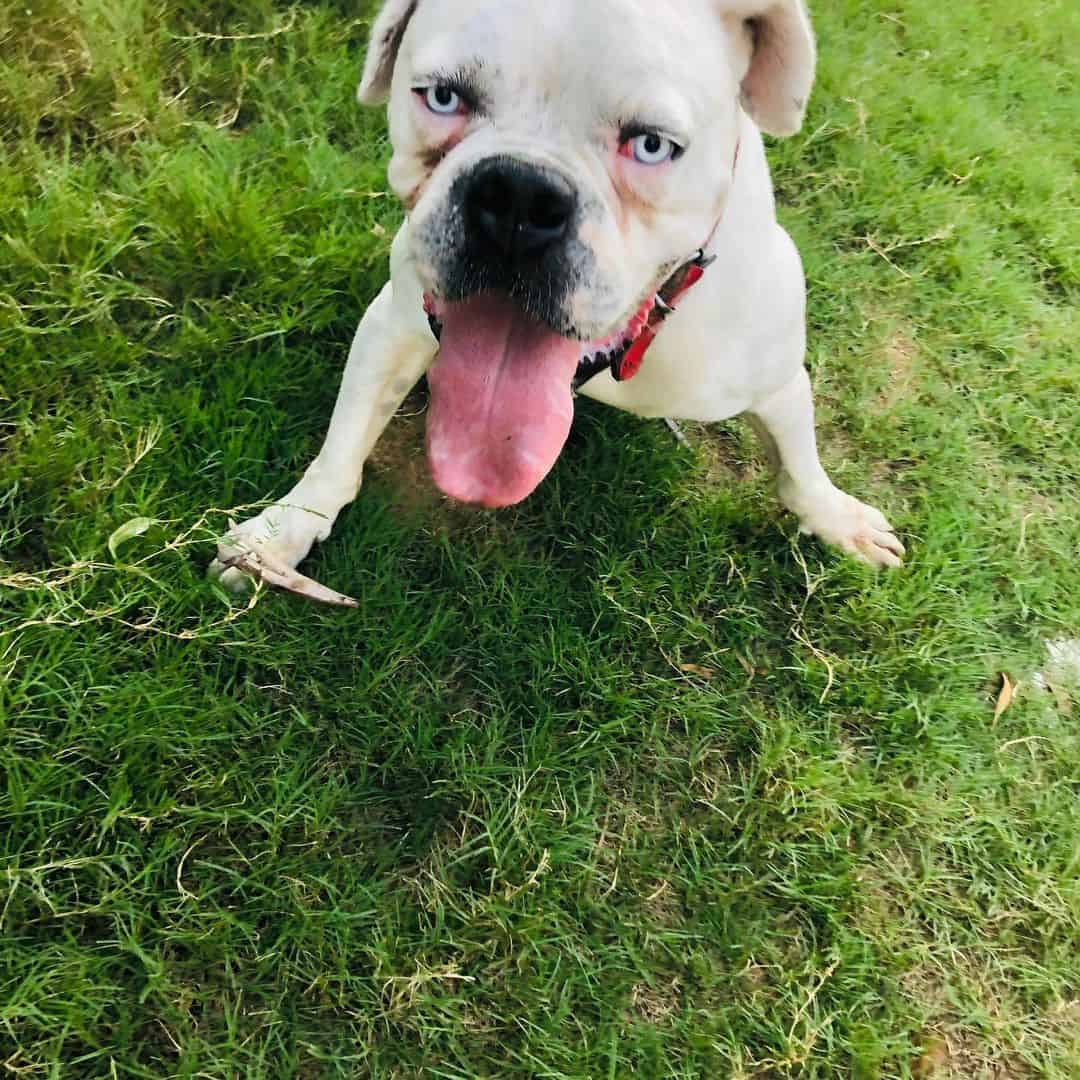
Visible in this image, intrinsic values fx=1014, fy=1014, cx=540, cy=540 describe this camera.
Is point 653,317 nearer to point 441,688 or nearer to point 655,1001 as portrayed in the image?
point 441,688

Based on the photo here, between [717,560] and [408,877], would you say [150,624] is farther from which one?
[717,560]

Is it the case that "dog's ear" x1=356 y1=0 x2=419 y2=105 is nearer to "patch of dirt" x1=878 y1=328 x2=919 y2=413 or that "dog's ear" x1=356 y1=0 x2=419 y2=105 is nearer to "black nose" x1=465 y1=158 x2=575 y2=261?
"black nose" x1=465 y1=158 x2=575 y2=261

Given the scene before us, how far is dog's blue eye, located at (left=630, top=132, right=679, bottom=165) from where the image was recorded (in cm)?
169

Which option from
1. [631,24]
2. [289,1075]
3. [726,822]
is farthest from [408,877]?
[631,24]

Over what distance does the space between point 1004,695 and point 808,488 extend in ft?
2.48

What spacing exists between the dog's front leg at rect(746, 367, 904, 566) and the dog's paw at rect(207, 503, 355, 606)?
1119 millimetres

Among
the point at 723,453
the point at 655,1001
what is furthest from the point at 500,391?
the point at 655,1001

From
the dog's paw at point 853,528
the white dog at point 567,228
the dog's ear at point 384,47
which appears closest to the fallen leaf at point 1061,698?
the dog's paw at point 853,528

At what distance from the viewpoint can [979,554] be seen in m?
2.92

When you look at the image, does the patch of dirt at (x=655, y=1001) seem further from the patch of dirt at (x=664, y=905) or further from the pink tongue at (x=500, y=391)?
the pink tongue at (x=500, y=391)

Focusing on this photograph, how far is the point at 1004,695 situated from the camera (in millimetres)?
2676

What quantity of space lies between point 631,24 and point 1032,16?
3845mm

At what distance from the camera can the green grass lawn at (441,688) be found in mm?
2084

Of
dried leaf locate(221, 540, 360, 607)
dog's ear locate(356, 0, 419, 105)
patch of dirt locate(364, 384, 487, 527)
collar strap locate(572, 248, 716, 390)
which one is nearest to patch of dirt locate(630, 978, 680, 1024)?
dried leaf locate(221, 540, 360, 607)
